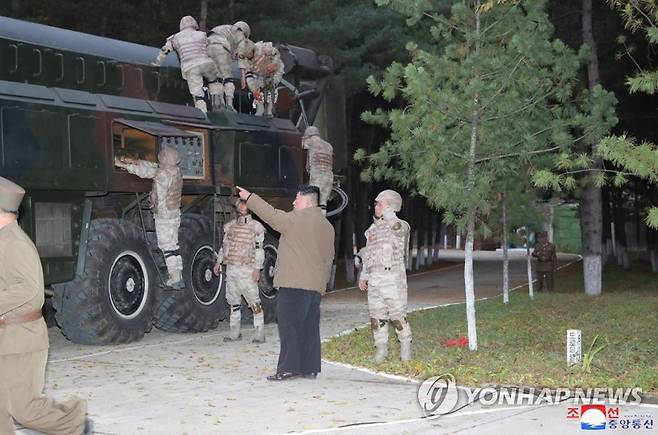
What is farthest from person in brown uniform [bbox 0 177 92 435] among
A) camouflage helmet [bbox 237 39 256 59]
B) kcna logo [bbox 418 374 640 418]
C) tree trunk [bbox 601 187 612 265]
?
tree trunk [bbox 601 187 612 265]

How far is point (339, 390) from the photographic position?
1010cm

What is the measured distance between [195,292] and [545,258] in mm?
12690

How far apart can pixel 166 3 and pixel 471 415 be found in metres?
25.0

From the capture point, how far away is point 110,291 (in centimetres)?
1412

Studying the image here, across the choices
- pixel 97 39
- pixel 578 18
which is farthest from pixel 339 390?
pixel 578 18

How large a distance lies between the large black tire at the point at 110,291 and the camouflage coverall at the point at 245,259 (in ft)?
4.54

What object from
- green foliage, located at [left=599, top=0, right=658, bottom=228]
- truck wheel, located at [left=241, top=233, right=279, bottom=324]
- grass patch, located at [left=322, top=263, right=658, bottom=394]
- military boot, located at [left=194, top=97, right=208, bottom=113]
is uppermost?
military boot, located at [left=194, top=97, right=208, bottom=113]

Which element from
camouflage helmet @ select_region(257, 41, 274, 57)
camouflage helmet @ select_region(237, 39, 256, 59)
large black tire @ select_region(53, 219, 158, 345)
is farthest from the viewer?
camouflage helmet @ select_region(257, 41, 274, 57)

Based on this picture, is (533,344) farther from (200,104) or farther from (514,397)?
(200,104)

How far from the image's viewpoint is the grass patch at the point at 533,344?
10.5m

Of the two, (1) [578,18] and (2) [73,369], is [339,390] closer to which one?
(2) [73,369]

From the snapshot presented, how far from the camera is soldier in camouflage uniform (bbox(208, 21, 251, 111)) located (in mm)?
16047

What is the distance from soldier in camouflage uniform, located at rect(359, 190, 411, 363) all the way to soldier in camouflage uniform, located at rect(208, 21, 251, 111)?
5.35m

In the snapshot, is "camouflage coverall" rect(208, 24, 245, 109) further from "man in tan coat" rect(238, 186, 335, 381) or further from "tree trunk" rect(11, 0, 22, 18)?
"tree trunk" rect(11, 0, 22, 18)
